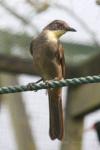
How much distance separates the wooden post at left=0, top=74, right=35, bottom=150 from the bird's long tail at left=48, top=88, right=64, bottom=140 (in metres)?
0.93

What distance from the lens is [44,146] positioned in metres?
5.80

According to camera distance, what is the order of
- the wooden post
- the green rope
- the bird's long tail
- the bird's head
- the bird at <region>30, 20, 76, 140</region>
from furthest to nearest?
the wooden post → the bird's head → the bird at <region>30, 20, 76, 140</region> → the bird's long tail → the green rope

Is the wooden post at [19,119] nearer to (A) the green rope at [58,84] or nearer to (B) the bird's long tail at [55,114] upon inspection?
(B) the bird's long tail at [55,114]

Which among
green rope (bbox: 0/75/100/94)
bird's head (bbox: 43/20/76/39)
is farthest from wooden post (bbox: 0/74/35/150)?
green rope (bbox: 0/75/100/94)

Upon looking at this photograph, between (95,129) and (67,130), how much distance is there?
0.28 metres

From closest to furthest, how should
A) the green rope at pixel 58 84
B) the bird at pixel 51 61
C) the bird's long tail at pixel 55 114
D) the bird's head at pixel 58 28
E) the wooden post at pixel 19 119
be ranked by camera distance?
the green rope at pixel 58 84 → the bird's long tail at pixel 55 114 → the bird at pixel 51 61 → the bird's head at pixel 58 28 → the wooden post at pixel 19 119

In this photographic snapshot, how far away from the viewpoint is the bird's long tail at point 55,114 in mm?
4309

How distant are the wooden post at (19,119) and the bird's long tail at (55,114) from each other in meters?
0.93

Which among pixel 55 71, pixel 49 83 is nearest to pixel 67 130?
pixel 55 71

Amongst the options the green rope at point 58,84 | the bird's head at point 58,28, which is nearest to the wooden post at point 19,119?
the bird's head at point 58,28

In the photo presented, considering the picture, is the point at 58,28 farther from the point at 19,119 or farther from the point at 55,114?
the point at 19,119

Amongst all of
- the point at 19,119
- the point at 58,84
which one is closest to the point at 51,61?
the point at 58,84

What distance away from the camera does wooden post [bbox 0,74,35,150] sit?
5383 mm

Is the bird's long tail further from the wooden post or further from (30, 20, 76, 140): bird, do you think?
the wooden post
